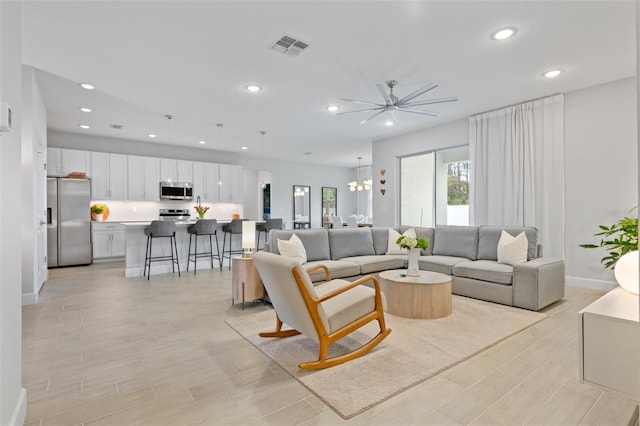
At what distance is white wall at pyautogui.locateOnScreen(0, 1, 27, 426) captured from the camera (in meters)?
1.56

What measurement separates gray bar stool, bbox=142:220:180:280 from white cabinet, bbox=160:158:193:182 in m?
2.53

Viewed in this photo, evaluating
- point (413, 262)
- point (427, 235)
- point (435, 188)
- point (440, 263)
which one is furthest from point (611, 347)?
point (435, 188)

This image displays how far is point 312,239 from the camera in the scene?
4.69 meters

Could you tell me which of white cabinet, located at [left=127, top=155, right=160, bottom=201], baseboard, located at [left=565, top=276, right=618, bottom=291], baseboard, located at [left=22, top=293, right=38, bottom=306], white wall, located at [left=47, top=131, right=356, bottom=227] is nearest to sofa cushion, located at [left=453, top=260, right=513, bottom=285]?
baseboard, located at [left=565, top=276, right=618, bottom=291]

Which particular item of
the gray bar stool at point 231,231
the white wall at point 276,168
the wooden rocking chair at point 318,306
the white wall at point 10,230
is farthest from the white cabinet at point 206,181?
the white wall at point 10,230

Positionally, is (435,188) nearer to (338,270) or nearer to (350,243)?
(350,243)

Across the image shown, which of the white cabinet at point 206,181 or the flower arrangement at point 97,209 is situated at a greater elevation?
the white cabinet at point 206,181

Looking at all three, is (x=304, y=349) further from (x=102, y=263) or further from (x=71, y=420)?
(x=102, y=263)

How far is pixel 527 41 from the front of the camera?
3266 millimetres

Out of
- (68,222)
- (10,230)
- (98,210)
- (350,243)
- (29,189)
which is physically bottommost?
(350,243)

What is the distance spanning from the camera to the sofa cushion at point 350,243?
4910 mm

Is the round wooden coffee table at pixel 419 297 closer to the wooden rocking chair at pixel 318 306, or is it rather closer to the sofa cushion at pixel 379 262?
the wooden rocking chair at pixel 318 306

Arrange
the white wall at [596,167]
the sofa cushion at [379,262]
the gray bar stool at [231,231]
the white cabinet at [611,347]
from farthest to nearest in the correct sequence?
the gray bar stool at [231,231], the sofa cushion at [379,262], the white wall at [596,167], the white cabinet at [611,347]

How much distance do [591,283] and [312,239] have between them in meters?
4.03
